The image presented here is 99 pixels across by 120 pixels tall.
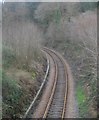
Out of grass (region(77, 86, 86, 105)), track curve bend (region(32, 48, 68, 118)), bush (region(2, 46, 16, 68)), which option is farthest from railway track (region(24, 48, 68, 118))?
bush (region(2, 46, 16, 68))

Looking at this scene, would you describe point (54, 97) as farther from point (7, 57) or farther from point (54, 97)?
point (7, 57)

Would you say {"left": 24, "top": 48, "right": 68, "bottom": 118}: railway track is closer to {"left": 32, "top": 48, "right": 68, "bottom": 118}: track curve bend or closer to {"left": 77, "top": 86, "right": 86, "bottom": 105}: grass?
{"left": 32, "top": 48, "right": 68, "bottom": 118}: track curve bend

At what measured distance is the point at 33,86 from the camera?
24.7 metres

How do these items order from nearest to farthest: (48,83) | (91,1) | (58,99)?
(58,99)
(48,83)
(91,1)

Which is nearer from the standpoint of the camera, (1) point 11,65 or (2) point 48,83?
(1) point 11,65

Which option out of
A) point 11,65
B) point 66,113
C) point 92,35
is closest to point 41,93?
point 11,65

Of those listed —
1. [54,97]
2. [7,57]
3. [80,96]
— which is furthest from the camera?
[7,57]

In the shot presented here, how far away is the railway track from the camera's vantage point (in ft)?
63.3

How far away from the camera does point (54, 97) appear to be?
2306 cm

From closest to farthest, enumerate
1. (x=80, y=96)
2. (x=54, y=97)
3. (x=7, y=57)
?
(x=54, y=97)
(x=80, y=96)
(x=7, y=57)

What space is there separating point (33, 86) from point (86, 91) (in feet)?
12.8

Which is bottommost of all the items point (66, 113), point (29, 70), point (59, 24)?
point (66, 113)

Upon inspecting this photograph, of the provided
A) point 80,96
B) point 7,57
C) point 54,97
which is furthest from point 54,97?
point 7,57

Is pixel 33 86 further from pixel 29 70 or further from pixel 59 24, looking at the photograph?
pixel 59 24
